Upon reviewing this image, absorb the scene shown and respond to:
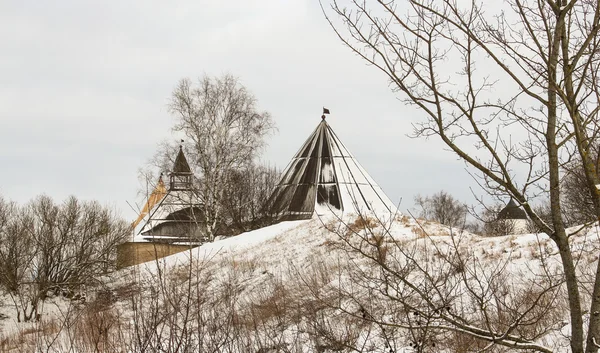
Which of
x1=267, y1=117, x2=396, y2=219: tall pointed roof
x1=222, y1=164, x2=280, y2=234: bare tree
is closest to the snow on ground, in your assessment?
x1=267, y1=117, x2=396, y2=219: tall pointed roof

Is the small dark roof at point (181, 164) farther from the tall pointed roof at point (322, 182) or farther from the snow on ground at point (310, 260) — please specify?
the snow on ground at point (310, 260)

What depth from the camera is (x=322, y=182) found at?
2011 cm

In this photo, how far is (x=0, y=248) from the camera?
2072cm

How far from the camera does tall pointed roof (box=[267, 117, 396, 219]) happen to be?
1992 cm

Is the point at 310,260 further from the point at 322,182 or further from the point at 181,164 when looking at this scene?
the point at 181,164

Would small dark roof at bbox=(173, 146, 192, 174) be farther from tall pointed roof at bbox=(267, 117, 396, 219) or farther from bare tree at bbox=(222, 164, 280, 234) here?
tall pointed roof at bbox=(267, 117, 396, 219)

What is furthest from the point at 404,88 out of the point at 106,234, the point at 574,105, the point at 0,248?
the point at 0,248

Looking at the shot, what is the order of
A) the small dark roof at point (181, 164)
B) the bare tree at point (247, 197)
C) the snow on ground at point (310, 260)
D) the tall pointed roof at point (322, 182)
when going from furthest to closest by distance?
the bare tree at point (247, 197), the small dark roof at point (181, 164), the tall pointed roof at point (322, 182), the snow on ground at point (310, 260)

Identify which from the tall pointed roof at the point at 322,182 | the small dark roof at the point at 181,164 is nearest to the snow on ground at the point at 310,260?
the tall pointed roof at the point at 322,182

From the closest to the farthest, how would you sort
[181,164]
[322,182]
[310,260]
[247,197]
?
[310,260], [322,182], [181,164], [247,197]

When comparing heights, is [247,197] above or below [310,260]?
above

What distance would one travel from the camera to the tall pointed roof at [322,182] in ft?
65.4

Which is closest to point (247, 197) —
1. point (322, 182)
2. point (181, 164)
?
point (181, 164)

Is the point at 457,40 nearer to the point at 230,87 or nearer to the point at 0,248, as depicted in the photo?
the point at 230,87
